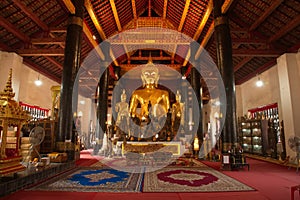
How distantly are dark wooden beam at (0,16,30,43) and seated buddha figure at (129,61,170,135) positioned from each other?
18.6ft

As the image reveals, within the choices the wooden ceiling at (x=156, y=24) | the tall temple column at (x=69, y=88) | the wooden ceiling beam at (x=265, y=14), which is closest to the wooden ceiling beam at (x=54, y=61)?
the wooden ceiling at (x=156, y=24)

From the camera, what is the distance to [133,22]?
12500 mm

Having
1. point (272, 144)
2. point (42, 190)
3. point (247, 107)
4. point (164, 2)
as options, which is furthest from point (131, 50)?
point (42, 190)

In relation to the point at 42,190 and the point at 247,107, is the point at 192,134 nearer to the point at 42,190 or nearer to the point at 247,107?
the point at 247,107

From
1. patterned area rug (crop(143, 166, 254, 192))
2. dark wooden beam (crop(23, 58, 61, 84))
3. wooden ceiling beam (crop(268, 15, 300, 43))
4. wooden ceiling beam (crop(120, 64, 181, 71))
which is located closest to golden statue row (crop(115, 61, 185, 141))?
patterned area rug (crop(143, 166, 254, 192))

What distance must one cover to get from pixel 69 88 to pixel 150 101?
10.1 ft

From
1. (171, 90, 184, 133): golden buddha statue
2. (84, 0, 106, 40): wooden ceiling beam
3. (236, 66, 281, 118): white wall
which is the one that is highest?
(84, 0, 106, 40): wooden ceiling beam

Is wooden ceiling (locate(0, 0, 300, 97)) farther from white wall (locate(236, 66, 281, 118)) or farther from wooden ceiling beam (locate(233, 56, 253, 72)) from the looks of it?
white wall (locate(236, 66, 281, 118))

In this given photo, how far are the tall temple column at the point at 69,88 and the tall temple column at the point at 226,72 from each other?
17.2 ft

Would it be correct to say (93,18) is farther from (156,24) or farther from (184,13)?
(184,13)

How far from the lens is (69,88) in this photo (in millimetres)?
6648

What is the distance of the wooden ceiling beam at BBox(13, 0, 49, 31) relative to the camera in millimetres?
7069

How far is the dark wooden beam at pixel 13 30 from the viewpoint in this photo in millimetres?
7408

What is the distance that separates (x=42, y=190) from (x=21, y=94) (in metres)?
8.39
